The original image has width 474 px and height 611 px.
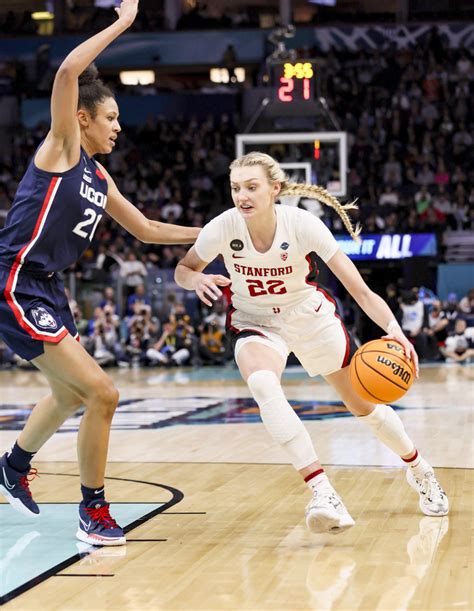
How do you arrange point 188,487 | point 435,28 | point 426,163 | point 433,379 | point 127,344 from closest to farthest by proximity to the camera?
point 188,487
point 433,379
point 127,344
point 426,163
point 435,28

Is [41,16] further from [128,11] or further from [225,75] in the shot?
[128,11]

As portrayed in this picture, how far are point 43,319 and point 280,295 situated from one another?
4.31 ft

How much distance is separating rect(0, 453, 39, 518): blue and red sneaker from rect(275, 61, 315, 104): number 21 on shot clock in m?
12.1

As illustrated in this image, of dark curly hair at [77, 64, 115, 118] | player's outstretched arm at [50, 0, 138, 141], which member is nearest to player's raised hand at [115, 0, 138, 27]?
player's outstretched arm at [50, 0, 138, 141]

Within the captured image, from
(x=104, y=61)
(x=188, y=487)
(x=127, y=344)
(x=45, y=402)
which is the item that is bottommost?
(x=127, y=344)

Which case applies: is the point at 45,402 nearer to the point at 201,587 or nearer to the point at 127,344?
the point at 201,587

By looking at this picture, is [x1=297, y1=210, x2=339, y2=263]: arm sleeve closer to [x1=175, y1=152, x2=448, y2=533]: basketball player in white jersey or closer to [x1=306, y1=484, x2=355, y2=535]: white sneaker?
[x1=175, y1=152, x2=448, y2=533]: basketball player in white jersey

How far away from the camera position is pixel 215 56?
29047 millimetres

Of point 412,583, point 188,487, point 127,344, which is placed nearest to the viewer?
point 412,583

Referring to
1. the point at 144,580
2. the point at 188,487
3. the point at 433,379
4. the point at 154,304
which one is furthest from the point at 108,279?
the point at 144,580

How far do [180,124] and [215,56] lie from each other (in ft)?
7.39

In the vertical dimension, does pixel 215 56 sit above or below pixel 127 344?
above

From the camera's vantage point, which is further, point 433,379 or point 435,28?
point 435,28

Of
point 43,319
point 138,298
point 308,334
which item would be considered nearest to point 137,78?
point 138,298
